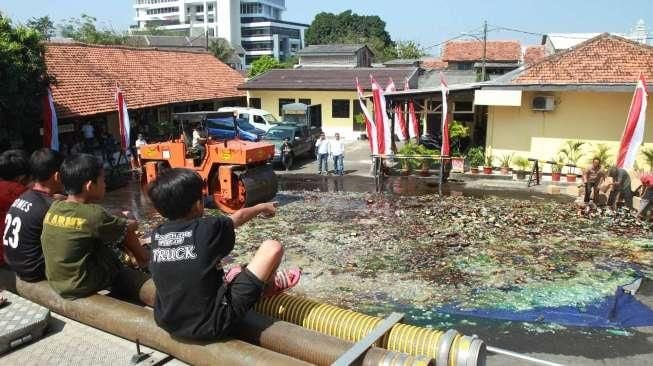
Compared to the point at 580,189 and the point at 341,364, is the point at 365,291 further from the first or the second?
the point at 580,189

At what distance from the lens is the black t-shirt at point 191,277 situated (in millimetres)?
3107

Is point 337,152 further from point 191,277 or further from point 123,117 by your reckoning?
point 191,277

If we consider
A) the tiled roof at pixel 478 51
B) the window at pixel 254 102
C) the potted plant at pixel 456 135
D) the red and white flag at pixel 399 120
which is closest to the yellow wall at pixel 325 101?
the window at pixel 254 102

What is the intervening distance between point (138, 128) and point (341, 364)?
2206 cm

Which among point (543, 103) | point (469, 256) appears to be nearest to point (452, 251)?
point (469, 256)

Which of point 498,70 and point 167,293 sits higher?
point 498,70

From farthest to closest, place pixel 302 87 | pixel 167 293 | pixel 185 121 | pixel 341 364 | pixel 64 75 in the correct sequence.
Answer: pixel 302 87 → pixel 64 75 → pixel 185 121 → pixel 167 293 → pixel 341 364

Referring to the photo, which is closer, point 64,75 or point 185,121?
point 185,121

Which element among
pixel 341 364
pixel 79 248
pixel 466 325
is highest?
pixel 79 248

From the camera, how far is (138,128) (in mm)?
22922

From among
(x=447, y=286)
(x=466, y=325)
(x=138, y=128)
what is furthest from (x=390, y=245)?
(x=138, y=128)

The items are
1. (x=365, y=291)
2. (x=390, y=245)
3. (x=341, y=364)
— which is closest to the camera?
(x=341, y=364)

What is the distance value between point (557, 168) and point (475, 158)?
2.70 m

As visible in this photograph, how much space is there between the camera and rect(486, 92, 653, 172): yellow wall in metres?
16.6
